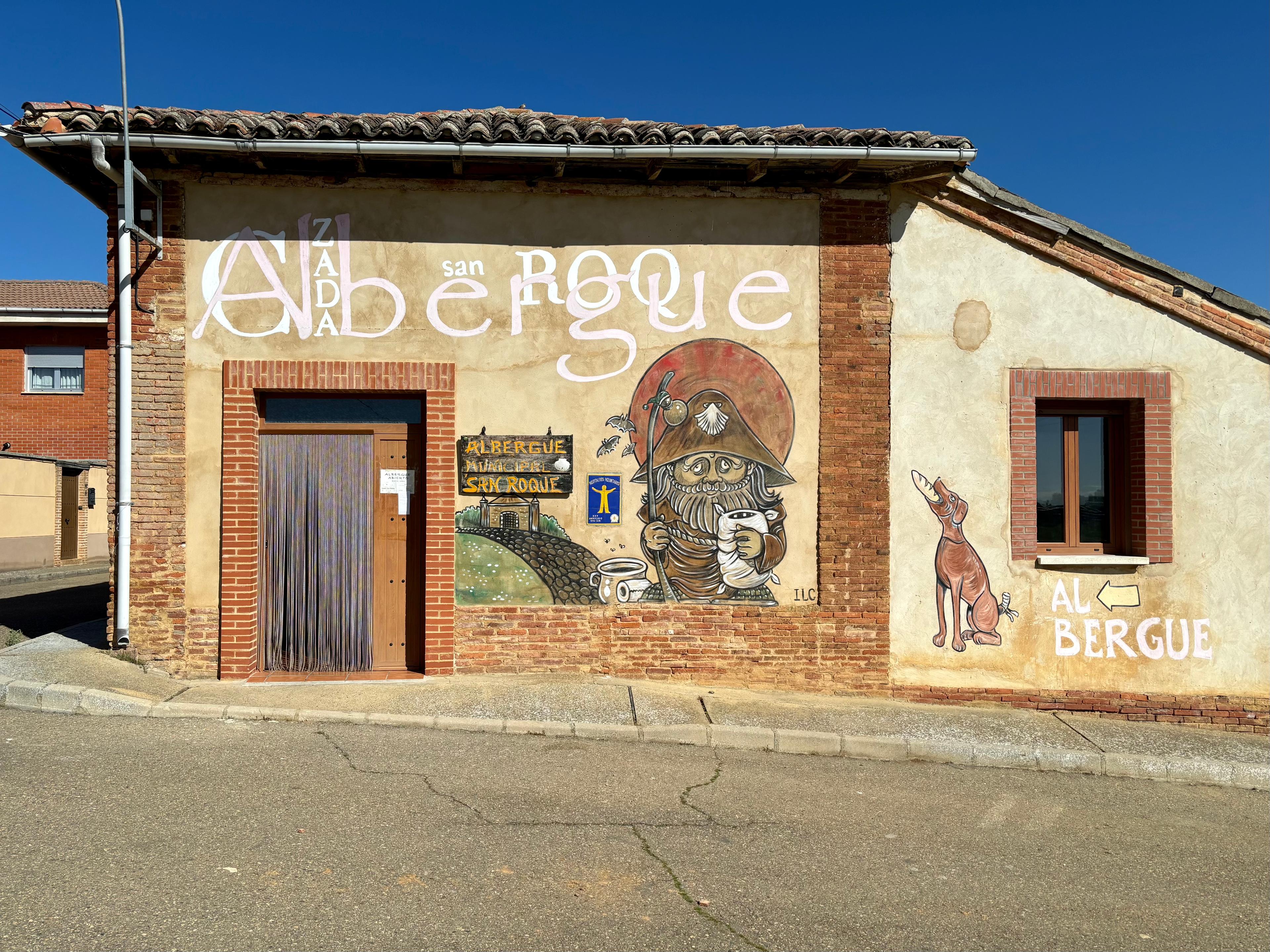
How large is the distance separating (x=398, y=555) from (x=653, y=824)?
3.92m

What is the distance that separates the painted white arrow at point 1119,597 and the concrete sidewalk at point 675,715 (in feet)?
3.26

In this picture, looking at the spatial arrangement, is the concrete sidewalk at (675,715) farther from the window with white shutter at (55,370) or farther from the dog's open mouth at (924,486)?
the window with white shutter at (55,370)

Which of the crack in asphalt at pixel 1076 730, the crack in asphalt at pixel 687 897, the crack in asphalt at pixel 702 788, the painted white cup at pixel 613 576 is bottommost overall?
the crack in asphalt at pixel 1076 730

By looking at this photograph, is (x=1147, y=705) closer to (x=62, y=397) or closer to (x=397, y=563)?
(x=397, y=563)

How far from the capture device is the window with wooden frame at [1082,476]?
7879mm

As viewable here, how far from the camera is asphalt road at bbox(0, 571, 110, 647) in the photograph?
33.4 ft

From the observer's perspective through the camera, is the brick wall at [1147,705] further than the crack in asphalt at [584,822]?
Yes

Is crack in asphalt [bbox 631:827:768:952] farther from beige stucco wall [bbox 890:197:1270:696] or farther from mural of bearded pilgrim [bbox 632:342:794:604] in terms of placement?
beige stucco wall [bbox 890:197:1270:696]

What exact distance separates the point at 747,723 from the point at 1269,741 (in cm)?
455

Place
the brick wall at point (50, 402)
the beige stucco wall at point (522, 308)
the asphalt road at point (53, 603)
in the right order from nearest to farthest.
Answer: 1. the beige stucco wall at point (522, 308)
2. the asphalt road at point (53, 603)
3. the brick wall at point (50, 402)

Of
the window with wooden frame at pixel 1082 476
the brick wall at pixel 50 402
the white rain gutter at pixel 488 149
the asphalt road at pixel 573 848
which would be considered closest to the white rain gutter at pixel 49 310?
the brick wall at pixel 50 402

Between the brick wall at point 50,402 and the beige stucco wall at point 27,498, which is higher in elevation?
the brick wall at point 50,402

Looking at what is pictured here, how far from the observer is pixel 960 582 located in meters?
7.63

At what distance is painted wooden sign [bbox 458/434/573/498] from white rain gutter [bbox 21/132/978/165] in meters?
2.37
